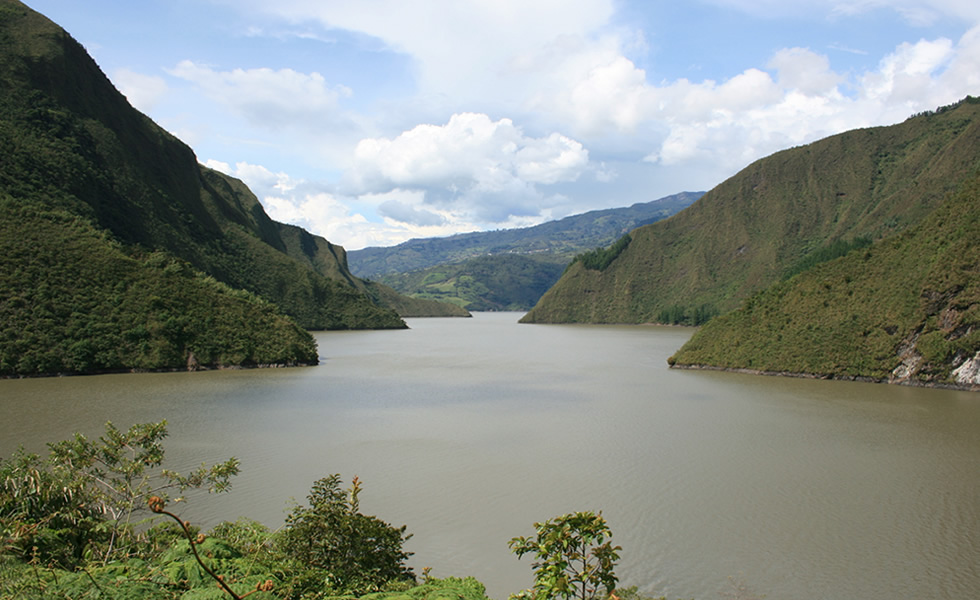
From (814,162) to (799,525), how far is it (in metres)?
137

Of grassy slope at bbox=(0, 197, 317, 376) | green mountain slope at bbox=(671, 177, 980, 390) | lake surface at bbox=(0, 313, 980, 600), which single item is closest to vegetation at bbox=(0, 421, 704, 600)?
lake surface at bbox=(0, 313, 980, 600)

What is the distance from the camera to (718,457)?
64.1 ft

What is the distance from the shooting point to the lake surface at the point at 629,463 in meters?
11.8

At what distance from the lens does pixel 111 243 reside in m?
49.6

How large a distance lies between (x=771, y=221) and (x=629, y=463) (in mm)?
125056

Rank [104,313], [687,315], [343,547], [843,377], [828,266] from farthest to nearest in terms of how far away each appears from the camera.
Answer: [687,315] < [828,266] < [104,313] < [843,377] < [343,547]

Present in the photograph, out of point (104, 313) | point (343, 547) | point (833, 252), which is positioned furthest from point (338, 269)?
point (343, 547)

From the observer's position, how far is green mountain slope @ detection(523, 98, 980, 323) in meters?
110

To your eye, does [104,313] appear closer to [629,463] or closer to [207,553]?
[629,463]

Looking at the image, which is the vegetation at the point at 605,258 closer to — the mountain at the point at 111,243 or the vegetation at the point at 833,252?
the vegetation at the point at 833,252

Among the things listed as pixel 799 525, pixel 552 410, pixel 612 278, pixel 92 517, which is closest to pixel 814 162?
pixel 612 278

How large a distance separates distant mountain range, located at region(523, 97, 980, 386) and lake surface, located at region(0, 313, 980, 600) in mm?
3657

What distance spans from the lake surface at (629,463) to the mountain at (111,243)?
4685 millimetres

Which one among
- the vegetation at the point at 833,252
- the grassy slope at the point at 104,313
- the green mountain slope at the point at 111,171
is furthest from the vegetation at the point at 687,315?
the grassy slope at the point at 104,313
